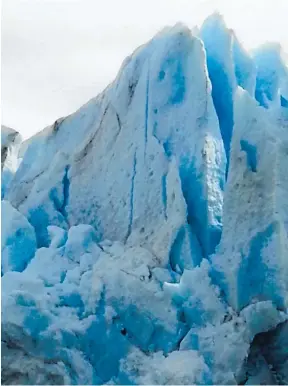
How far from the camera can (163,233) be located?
263 inches

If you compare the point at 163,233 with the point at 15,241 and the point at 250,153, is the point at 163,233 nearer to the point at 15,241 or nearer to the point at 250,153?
the point at 250,153

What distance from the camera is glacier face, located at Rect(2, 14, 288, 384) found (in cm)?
609

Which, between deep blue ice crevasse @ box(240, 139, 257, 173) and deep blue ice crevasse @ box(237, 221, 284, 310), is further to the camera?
deep blue ice crevasse @ box(240, 139, 257, 173)

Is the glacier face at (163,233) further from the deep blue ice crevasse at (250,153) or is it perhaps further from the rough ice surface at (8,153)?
the rough ice surface at (8,153)

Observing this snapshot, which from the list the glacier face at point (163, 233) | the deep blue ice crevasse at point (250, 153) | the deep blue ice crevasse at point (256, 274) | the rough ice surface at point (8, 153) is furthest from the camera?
the rough ice surface at point (8, 153)

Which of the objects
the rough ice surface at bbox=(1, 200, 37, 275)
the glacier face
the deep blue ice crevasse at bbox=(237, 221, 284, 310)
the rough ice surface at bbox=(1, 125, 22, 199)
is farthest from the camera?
the rough ice surface at bbox=(1, 125, 22, 199)

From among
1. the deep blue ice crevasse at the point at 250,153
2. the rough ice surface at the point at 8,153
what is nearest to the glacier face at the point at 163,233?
the deep blue ice crevasse at the point at 250,153

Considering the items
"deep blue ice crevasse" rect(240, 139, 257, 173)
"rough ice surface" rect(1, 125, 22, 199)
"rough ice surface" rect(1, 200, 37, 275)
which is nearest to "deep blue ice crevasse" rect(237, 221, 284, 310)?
"deep blue ice crevasse" rect(240, 139, 257, 173)

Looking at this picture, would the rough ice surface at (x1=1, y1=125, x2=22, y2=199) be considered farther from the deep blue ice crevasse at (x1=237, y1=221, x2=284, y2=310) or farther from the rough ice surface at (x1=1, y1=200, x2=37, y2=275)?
the deep blue ice crevasse at (x1=237, y1=221, x2=284, y2=310)

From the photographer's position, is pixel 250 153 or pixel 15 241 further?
pixel 15 241

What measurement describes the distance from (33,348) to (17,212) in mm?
1587

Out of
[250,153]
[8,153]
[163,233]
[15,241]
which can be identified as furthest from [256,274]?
[8,153]

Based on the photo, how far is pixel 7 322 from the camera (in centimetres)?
623

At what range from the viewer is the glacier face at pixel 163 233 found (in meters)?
6.09
